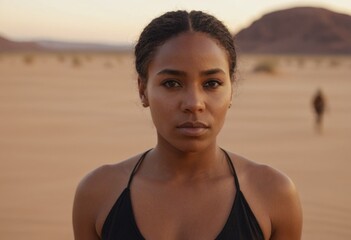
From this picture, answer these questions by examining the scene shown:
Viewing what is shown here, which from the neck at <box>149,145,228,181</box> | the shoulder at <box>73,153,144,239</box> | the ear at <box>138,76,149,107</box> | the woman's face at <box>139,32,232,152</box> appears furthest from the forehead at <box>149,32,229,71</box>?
the shoulder at <box>73,153,144,239</box>

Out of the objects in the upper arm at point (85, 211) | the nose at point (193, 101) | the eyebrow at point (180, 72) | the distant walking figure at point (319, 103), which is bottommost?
the distant walking figure at point (319, 103)

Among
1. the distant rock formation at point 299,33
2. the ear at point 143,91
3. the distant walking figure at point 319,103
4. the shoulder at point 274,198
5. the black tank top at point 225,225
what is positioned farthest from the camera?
the distant rock formation at point 299,33

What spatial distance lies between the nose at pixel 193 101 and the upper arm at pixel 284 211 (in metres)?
0.42

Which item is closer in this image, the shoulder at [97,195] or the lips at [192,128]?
the lips at [192,128]

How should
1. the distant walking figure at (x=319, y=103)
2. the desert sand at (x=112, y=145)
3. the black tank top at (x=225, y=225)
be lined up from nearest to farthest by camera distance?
the black tank top at (x=225, y=225)
the desert sand at (x=112, y=145)
the distant walking figure at (x=319, y=103)

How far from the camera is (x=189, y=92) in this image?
5.61ft

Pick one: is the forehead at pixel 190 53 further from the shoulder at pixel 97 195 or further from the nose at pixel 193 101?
the shoulder at pixel 97 195

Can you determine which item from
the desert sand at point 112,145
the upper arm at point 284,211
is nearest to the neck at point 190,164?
the upper arm at point 284,211

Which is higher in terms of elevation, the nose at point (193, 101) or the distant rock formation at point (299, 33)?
the distant rock formation at point (299, 33)

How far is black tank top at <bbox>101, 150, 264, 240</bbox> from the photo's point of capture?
65.8 inches

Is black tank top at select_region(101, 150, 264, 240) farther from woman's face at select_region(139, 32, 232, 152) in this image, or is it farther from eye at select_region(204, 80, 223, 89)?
eye at select_region(204, 80, 223, 89)

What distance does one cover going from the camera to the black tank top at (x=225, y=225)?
1.67m

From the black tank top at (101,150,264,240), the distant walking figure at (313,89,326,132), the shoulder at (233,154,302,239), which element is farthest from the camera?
the distant walking figure at (313,89,326,132)

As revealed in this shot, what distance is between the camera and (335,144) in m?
11.5
